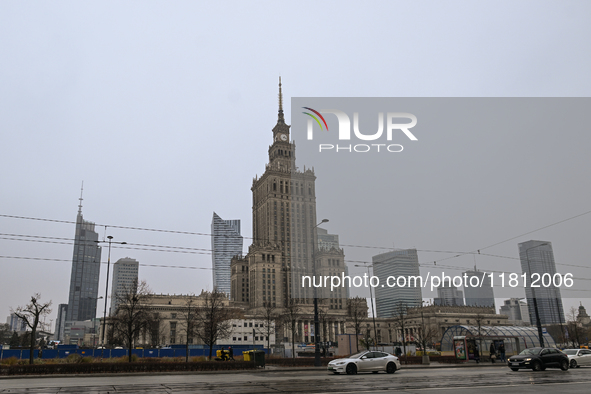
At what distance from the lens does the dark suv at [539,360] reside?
27.3m

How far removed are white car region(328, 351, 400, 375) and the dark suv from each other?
24.8 feet

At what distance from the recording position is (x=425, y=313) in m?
152

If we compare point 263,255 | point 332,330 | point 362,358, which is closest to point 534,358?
point 362,358

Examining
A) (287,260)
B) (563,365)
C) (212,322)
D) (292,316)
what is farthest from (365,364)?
(287,260)

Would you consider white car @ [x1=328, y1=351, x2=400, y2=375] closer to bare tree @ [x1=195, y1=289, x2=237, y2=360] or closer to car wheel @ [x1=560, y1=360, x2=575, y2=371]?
car wheel @ [x1=560, y1=360, x2=575, y2=371]

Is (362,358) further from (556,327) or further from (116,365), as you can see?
(556,327)

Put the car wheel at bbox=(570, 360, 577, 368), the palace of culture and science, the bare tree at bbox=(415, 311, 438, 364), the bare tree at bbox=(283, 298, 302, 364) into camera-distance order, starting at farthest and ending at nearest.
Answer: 1. the palace of culture and science
2. the bare tree at bbox=(283, 298, 302, 364)
3. the bare tree at bbox=(415, 311, 438, 364)
4. the car wheel at bbox=(570, 360, 577, 368)

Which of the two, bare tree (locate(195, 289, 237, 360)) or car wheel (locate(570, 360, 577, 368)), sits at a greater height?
bare tree (locate(195, 289, 237, 360))

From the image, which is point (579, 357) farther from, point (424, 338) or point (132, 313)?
point (132, 313)

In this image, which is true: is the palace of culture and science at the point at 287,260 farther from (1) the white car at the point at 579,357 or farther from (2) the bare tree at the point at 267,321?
(1) the white car at the point at 579,357

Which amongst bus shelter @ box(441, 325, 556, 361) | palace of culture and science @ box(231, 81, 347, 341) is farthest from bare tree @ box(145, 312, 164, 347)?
bus shelter @ box(441, 325, 556, 361)

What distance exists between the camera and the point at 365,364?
26844mm

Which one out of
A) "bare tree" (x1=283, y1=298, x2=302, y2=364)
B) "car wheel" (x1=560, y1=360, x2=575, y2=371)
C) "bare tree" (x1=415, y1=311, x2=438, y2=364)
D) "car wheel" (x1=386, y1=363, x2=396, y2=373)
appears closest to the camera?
"car wheel" (x1=386, y1=363, x2=396, y2=373)

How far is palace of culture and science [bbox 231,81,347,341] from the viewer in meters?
162
